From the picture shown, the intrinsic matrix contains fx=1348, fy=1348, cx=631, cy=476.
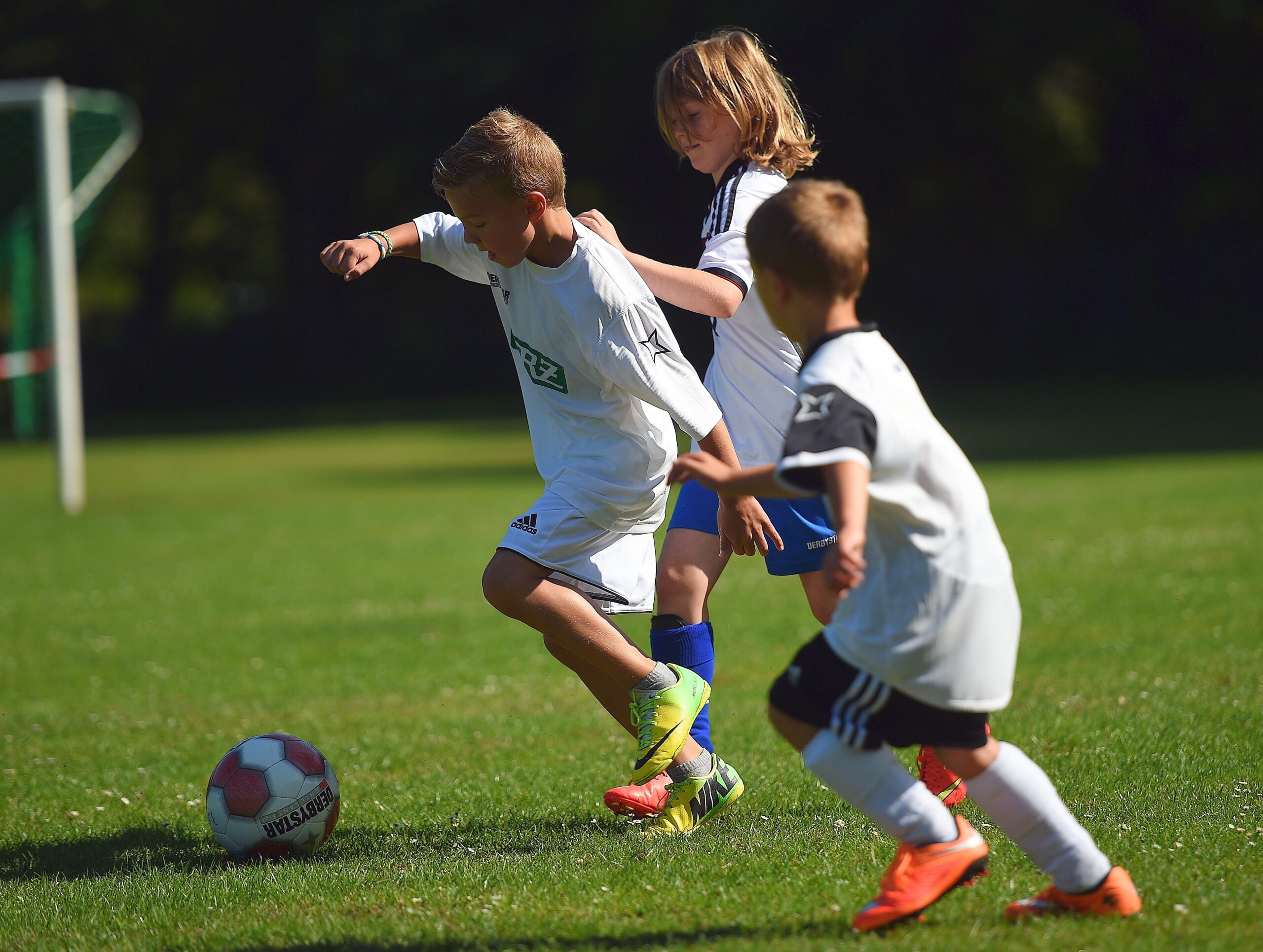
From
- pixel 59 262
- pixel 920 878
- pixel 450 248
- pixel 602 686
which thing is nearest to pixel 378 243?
pixel 450 248

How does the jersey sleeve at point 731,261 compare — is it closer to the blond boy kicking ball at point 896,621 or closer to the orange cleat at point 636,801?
the blond boy kicking ball at point 896,621

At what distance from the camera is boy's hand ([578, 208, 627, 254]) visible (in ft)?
13.5

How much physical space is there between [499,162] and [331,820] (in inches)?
84.1

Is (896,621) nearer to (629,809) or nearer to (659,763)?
(659,763)

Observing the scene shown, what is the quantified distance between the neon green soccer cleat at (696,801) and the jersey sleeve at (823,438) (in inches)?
69.1

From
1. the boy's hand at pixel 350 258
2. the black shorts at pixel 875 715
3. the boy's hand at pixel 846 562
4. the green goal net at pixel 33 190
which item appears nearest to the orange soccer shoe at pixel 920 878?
the black shorts at pixel 875 715

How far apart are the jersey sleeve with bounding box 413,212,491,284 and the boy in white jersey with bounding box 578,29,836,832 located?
1.43ft

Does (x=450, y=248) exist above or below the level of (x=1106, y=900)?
above

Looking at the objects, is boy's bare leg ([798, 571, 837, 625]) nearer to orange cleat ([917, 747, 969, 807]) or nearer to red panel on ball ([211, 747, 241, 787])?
orange cleat ([917, 747, 969, 807])

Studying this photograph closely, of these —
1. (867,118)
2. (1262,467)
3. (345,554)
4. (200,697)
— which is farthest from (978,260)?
(200,697)

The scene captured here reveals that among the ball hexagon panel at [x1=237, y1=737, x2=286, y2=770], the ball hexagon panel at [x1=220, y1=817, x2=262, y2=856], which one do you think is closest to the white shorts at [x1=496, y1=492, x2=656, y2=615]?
the ball hexagon panel at [x1=237, y1=737, x2=286, y2=770]

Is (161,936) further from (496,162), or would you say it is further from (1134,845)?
(1134,845)

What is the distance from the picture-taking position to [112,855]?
436cm

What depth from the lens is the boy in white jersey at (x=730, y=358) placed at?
4285 mm
